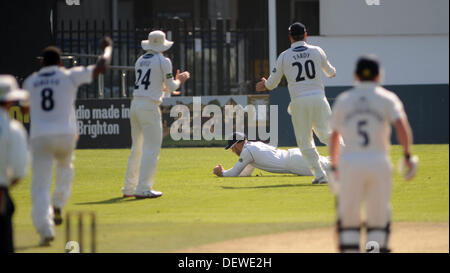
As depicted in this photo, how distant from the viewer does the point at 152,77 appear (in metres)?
13.5

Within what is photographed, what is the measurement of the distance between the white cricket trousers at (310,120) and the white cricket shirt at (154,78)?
84.9 inches

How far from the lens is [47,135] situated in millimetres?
9820

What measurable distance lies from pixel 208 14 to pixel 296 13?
194 inches

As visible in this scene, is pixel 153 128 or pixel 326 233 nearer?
pixel 326 233

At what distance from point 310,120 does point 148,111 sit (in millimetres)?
2701

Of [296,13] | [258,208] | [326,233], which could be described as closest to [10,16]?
[296,13]

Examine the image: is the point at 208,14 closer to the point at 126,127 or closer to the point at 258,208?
the point at 126,127

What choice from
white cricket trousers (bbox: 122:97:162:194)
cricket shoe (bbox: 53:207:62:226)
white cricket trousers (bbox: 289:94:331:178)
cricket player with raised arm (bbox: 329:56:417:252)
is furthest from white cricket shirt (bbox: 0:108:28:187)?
white cricket trousers (bbox: 289:94:331:178)

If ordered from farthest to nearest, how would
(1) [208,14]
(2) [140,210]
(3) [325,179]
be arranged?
(1) [208,14]
(3) [325,179]
(2) [140,210]

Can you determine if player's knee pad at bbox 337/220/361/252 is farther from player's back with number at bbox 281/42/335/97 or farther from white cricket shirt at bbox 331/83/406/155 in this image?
player's back with number at bbox 281/42/335/97

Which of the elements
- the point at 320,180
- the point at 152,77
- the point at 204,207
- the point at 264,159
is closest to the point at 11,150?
the point at 204,207

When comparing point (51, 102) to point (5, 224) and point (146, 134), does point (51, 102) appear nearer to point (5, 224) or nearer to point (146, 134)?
point (5, 224)

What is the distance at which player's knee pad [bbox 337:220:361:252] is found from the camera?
769 cm

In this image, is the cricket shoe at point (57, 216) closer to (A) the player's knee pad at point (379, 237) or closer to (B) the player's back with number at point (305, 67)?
(A) the player's knee pad at point (379, 237)
